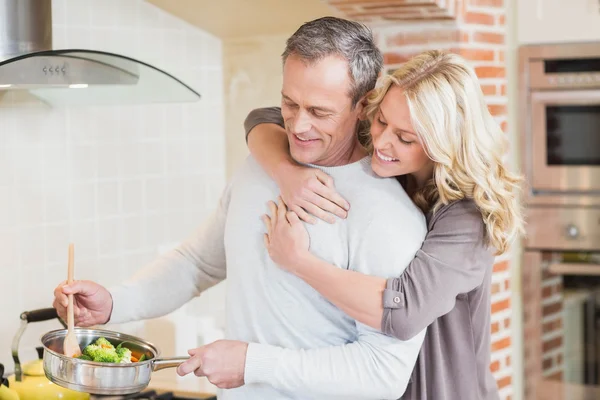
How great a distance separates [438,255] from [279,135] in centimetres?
50

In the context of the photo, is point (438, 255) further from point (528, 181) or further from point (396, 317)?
point (528, 181)

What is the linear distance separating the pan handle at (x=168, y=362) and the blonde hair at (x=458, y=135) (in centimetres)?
62

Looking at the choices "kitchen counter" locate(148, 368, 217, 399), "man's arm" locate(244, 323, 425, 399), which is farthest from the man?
"kitchen counter" locate(148, 368, 217, 399)

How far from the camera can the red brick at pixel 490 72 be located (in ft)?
10.5

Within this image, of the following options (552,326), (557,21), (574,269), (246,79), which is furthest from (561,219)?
(246,79)

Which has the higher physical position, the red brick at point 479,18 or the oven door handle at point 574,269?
the red brick at point 479,18

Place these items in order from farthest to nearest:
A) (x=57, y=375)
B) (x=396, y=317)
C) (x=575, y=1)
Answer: (x=575, y=1)
(x=57, y=375)
(x=396, y=317)

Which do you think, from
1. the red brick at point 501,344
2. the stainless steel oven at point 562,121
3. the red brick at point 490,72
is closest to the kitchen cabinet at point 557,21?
the stainless steel oven at point 562,121

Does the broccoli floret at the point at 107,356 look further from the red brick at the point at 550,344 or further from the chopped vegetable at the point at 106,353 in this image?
the red brick at the point at 550,344

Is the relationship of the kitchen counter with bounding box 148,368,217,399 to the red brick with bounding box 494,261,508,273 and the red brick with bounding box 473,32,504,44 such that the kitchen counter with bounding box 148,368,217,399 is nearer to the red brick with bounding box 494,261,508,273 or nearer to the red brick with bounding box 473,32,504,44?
the red brick with bounding box 494,261,508,273

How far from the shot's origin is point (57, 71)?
2.44 meters

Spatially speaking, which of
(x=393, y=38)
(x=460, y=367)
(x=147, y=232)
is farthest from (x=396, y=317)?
(x=147, y=232)

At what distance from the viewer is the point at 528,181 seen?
11.4 ft

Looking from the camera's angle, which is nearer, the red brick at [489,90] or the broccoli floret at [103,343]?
the broccoli floret at [103,343]
